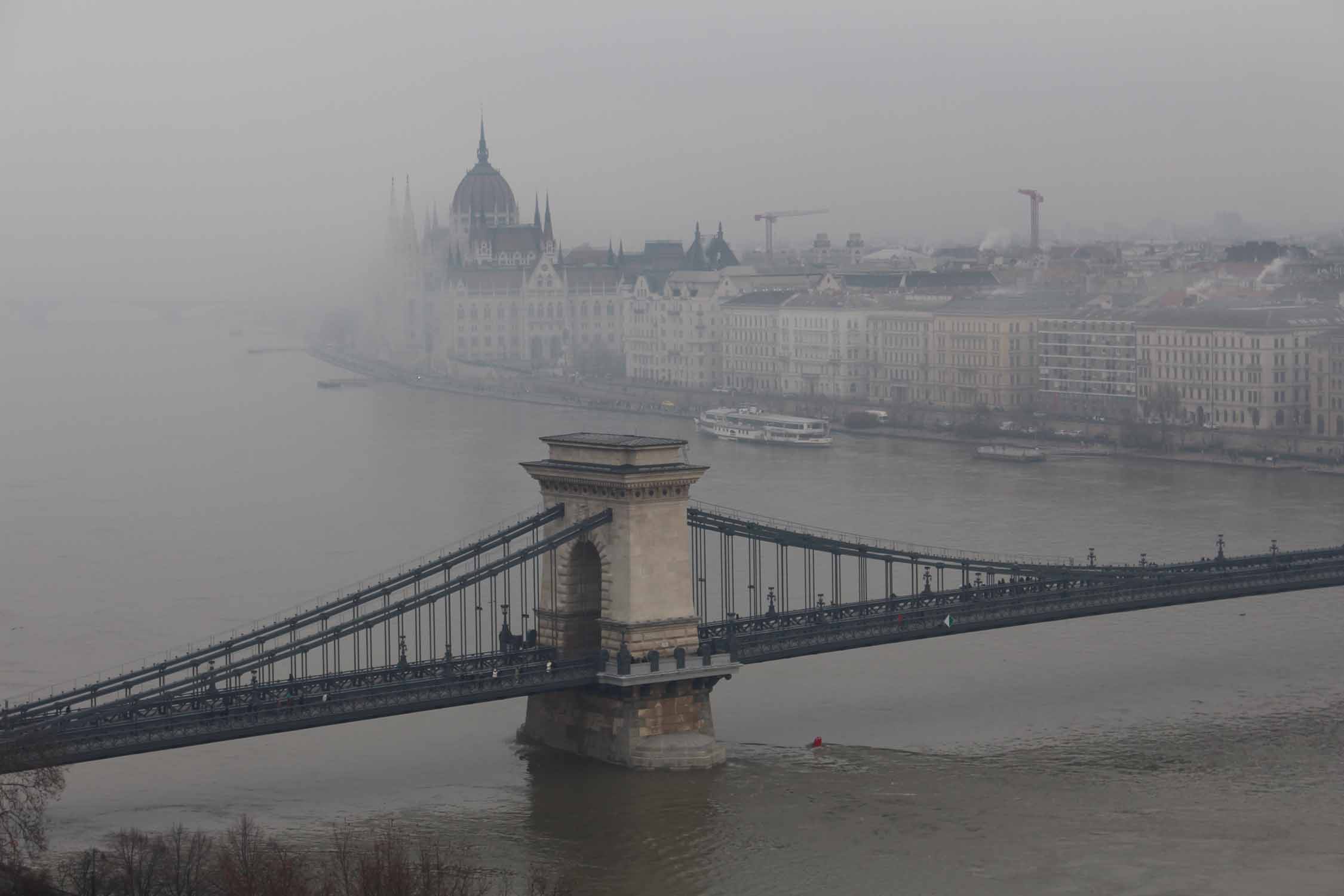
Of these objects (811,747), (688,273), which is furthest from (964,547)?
(688,273)

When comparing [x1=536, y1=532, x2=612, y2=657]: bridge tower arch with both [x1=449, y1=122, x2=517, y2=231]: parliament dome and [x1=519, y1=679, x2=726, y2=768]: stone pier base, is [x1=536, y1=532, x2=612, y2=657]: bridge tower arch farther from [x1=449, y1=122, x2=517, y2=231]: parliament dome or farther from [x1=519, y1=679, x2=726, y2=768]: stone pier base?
[x1=449, y1=122, x2=517, y2=231]: parliament dome

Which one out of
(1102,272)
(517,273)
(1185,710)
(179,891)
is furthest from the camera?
(517,273)

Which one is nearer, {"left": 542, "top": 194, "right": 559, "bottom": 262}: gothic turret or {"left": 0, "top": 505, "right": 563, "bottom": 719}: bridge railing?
{"left": 0, "top": 505, "right": 563, "bottom": 719}: bridge railing

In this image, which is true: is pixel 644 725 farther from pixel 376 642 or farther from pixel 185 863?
pixel 376 642

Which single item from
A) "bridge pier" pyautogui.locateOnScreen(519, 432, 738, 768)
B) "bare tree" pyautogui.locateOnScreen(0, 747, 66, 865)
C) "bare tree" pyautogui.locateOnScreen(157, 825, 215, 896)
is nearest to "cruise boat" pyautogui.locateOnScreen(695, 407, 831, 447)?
"bridge pier" pyautogui.locateOnScreen(519, 432, 738, 768)

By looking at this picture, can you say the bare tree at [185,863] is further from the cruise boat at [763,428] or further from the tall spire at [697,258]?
the tall spire at [697,258]

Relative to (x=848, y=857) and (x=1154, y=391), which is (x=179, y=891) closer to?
(x=848, y=857)

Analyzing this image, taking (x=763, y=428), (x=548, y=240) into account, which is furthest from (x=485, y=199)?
(x=763, y=428)
